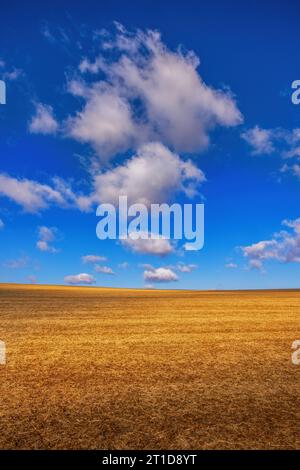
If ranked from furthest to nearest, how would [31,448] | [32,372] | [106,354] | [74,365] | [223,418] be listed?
[106,354] → [74,365] → [32,372] → [223,418] → [31,448]

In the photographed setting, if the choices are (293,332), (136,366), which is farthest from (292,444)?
(293,332)

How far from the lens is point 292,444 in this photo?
19.3ft

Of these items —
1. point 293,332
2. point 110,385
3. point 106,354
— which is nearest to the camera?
point 110,385

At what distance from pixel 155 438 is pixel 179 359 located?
5.65 meters

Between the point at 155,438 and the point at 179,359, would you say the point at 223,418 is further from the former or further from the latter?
the point at 179,359

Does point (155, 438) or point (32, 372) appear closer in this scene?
point (155, 438)

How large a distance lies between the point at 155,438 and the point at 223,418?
→ 159 centimetres

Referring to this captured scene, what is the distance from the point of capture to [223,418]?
6.88m
